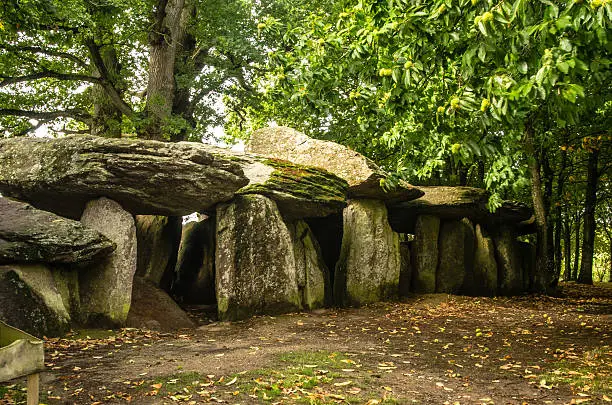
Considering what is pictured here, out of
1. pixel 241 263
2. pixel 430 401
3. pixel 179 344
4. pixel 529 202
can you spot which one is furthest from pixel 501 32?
pixel 529 202

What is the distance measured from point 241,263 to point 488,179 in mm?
6129

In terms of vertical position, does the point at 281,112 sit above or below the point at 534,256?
above

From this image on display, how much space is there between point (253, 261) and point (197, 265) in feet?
13.4

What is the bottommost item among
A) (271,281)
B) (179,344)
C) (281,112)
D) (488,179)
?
(179,344)

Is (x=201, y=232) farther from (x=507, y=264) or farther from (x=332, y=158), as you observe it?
(x=507, y=264)

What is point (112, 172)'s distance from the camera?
9.88m

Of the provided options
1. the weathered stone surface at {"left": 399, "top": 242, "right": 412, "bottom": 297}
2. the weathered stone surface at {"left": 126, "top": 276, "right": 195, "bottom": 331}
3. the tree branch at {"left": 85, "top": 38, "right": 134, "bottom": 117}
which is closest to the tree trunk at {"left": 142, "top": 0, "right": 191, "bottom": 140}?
the tree branch at {"left": 85, "top": 38, "right": 134, "bottom": 117}

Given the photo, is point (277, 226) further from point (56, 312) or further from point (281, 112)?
point (281, 112)

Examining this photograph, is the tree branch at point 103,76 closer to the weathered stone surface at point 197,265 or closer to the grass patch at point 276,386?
the weathered stone surface at point 197,265

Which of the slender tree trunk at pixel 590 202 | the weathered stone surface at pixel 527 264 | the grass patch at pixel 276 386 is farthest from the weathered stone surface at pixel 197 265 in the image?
the slender tree trunk at pixel 590 202

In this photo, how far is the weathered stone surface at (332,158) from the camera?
13383mm

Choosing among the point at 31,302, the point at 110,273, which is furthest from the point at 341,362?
the point at 110,273

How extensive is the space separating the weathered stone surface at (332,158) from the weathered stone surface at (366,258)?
0.51 meters

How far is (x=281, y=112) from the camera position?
67.1 feet
